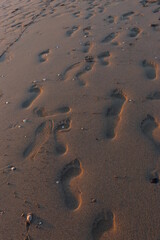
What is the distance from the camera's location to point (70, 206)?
2479 mm

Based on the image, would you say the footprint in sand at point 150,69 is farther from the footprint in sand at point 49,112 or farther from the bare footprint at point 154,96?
the footprint in sand at point 49,112

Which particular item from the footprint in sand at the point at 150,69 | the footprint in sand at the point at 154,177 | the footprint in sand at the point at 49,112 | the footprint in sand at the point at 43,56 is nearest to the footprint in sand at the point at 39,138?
the footprint in sand at the point at 49,112

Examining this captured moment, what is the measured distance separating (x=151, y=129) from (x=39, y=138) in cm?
124

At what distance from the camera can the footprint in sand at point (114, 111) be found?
313 centimetres

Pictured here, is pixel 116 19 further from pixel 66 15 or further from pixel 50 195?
pixel 50 195

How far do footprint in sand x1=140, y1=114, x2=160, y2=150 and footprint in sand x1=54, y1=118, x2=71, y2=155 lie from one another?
33.2 inches

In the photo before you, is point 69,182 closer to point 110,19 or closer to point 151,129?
point 151,129

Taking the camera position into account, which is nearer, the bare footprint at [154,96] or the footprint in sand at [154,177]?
the footprint in sand at [154,177]

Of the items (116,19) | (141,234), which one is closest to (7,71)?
(116,19)

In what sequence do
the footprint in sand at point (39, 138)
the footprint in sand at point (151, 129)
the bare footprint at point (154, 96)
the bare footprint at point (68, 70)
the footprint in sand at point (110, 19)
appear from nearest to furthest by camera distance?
the footprint in sand at point (151, 129) → the footprint in sand at point (39, 138) → the bare footprint at point (154, 96) → the bare footprint at point (68, 70) → the footprint in sand at point (110, 19)

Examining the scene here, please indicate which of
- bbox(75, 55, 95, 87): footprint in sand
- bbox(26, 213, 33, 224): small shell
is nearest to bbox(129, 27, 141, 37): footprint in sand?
bbox(75, 55, 95, 87): footprint in sand

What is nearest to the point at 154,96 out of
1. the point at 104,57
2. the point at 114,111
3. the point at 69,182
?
the point at 114,111

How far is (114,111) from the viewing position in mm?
3396

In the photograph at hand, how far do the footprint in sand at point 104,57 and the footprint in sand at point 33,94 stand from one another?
1083mm
